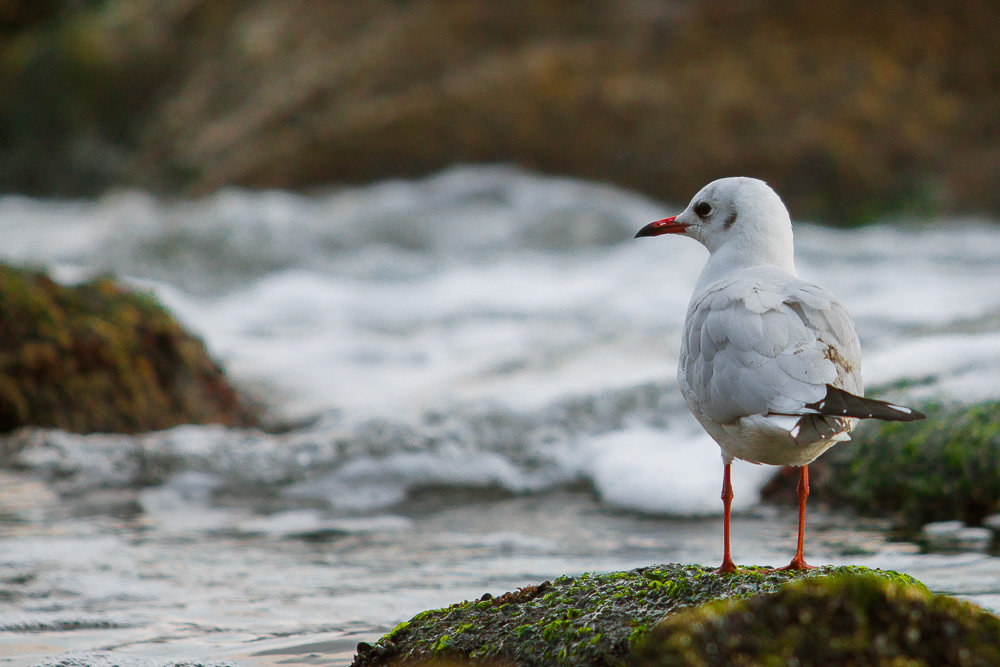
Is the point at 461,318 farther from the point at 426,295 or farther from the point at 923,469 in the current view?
the point at 923,469

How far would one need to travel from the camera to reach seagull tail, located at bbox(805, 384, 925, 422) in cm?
269

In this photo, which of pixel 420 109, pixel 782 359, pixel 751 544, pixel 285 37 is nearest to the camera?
pixel 782 359

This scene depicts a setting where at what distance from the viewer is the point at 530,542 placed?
17.6ft

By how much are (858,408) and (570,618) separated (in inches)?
37.1

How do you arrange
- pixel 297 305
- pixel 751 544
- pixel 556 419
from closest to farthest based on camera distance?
pixel 751 544, pixel 556 419, pixel 297 305

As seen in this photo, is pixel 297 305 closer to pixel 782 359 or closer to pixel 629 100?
pixel 629 100

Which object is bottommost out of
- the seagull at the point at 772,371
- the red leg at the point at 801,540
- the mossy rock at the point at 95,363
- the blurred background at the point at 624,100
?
the red leg at the point at 801,540

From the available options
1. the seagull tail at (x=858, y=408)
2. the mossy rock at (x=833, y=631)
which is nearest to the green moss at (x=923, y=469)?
the seagull tail at (x=858, y=408)

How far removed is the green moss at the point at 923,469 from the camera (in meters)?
5.34

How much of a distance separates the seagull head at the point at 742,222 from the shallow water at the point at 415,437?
1.46 metres

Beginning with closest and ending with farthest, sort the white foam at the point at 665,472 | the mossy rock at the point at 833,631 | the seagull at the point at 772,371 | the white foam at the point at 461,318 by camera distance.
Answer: the mossy rock at the point at 833,631 < the seagull at the point at 772,371 < the white foam at the point at 665,472 < the white foam at the point at 461,318

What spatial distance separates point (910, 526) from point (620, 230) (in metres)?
8.94

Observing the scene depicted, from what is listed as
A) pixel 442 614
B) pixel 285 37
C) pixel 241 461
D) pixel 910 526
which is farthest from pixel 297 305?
pixel 442 614

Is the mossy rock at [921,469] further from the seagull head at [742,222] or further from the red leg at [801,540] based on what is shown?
the seagull head at [742,222]
